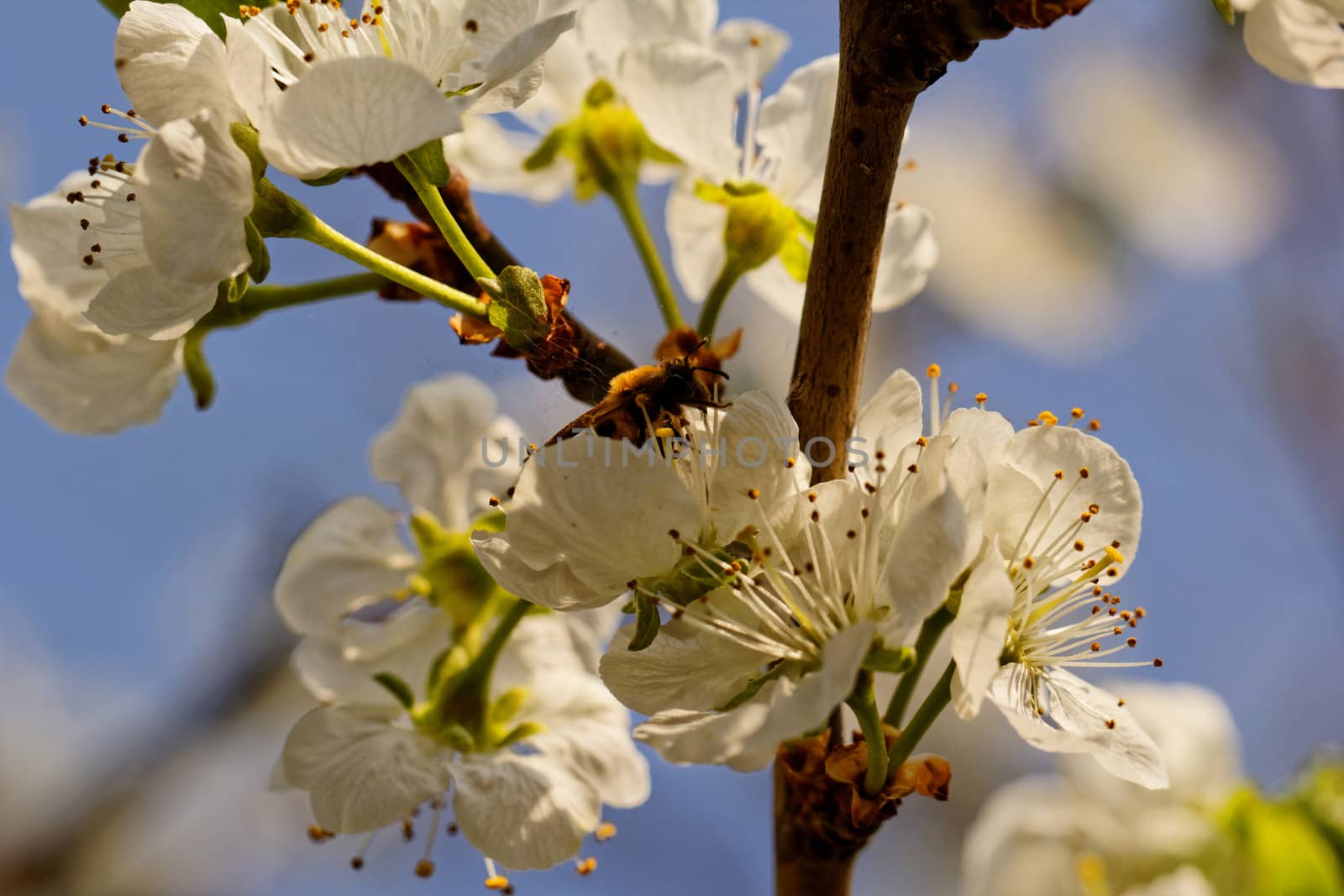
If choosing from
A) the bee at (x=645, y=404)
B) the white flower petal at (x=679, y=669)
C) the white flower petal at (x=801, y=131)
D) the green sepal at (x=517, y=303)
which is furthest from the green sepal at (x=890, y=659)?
the white flower petal at (x=801, y=131)

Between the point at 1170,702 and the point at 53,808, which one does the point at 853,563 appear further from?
the point at 53,808

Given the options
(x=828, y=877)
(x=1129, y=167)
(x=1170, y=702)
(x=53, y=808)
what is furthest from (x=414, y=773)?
(x=1129, y=167)

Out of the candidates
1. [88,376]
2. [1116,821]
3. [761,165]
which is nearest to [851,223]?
[761,165]

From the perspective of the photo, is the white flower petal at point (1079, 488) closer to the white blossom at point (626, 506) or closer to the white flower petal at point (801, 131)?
the white blossom at point (626, 506)

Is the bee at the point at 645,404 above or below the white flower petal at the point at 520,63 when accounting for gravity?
below

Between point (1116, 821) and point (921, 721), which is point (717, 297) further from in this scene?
point (1116, 821)

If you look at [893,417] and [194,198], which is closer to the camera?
[194,198]
